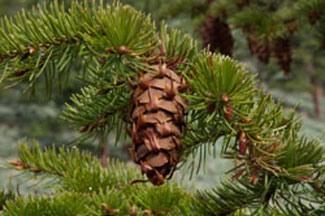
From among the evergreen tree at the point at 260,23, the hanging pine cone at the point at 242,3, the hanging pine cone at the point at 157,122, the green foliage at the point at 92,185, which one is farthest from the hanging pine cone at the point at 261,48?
the hanging pine cone at the point at 157,122

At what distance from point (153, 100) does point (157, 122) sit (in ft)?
0.11

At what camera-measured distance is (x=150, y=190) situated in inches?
36.2

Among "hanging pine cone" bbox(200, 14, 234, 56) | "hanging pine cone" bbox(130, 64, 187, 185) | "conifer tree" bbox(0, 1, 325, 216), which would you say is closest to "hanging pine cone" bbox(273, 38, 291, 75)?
"hanging pine cone" bbox(200, 14, 234, 56)

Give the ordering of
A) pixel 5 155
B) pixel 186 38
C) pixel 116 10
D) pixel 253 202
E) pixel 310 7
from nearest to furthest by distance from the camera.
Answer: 1. pixel 116 10
2. pixel 186 38
3. pixel 253 202
4. pixel 310 7
5. pixel 5 155

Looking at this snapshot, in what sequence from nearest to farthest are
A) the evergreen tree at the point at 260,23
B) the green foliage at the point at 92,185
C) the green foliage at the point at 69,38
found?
the green foliage at the point at 69,38 → the green foliage at the point at 92,185 → the evergreen tree at the point at 260,23

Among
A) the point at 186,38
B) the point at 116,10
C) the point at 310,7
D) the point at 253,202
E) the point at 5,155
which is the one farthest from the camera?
the point at 5,155

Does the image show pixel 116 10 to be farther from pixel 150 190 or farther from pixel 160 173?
pixel 150 190

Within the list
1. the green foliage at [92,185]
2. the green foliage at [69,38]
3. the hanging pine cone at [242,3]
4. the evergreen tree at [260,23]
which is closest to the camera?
the green foliage at [69,38]

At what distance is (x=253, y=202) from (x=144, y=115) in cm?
31

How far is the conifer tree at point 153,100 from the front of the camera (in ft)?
2.07

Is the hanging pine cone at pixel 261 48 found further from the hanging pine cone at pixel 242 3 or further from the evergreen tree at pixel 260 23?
the hanging pine cone at pixel 242 3

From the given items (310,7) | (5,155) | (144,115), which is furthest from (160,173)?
(5,155)

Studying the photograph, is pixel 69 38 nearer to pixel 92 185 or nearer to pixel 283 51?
pixel 92 185

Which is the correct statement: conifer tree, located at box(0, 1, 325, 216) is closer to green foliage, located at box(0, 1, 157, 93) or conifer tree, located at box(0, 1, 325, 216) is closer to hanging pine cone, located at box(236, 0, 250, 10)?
green foliage, located at box(0, 1, 157, 93)
